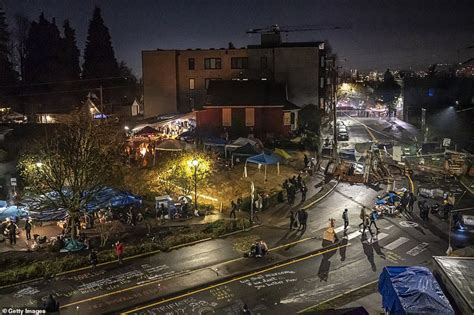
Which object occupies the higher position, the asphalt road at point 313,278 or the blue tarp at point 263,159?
the blue tarp at point 263,159

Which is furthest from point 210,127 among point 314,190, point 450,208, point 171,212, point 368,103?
point 368,103

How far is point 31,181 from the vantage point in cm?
2930

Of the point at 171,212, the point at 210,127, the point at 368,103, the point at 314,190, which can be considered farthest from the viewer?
the point at 368,103

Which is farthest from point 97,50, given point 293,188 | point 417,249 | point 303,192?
point 417,249

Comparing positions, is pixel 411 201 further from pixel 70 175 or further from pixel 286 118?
pixel 286 118

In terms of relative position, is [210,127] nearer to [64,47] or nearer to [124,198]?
[124,198]

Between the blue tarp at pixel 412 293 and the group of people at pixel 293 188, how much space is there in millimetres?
16120

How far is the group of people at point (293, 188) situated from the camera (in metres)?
32.8

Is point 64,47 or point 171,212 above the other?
point 64,47

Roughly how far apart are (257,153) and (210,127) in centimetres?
1601

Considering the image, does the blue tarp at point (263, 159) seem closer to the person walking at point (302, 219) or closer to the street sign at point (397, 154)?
the person walking at point (302, 219)

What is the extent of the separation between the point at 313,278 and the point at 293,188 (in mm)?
12948

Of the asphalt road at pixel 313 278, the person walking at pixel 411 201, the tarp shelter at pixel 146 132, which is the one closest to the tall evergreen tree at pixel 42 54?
the tarp shelter at pixel 146 132

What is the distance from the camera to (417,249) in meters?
24.1
